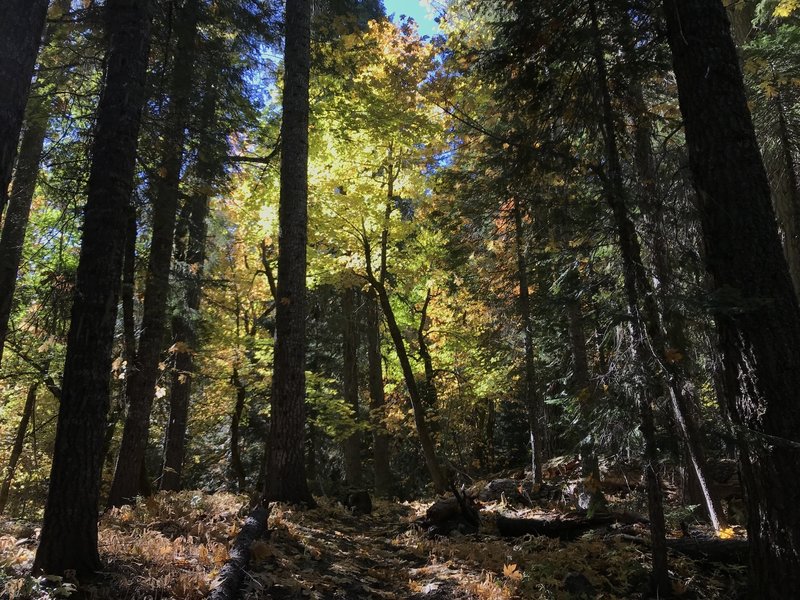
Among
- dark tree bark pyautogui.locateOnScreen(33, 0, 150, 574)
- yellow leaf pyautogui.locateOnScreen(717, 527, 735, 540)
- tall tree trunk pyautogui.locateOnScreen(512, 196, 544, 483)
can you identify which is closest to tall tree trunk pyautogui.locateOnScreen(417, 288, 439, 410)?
tall tree trunk pyautogui.locateOnScreen(512, 196, 544, 483)

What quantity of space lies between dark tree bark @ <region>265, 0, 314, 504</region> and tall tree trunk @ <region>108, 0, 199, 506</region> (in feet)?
5.75

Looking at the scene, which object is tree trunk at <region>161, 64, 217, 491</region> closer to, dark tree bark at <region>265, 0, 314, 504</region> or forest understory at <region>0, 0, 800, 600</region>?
forest understory at <region>0, 0, 800, 600</region>

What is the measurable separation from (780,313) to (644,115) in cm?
332

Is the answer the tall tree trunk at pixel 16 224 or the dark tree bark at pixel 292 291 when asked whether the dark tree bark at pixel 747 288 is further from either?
the tall tree trunk at pixel 16 224

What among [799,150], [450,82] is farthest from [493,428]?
[450,82]

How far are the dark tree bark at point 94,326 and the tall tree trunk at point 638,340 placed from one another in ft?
16.3

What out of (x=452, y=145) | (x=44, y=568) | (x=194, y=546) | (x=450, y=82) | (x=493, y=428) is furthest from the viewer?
(x=493, y=428)

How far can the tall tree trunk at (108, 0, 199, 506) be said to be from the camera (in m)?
8.51

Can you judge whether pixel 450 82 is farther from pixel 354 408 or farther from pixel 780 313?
pixel 354 408

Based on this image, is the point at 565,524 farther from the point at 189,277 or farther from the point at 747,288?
the point at 189,277

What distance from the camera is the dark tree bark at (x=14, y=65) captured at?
3924 millimetres

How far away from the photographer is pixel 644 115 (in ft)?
21.7

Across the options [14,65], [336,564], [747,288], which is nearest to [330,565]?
[336,564]

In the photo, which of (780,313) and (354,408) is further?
(354,408)
